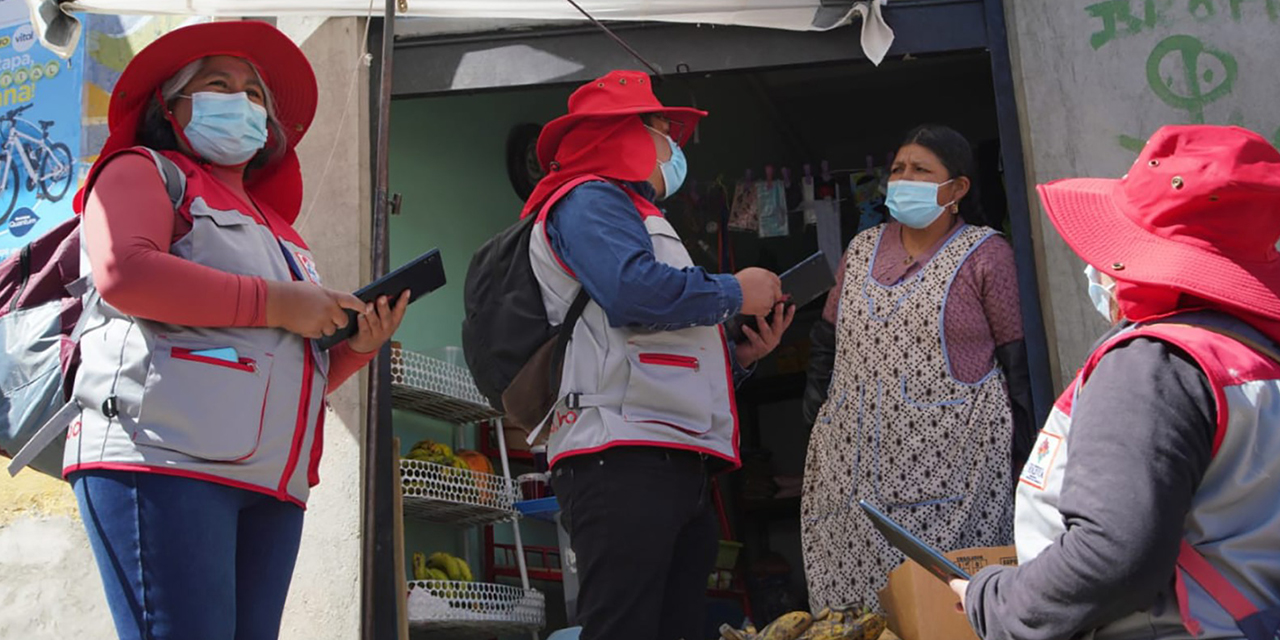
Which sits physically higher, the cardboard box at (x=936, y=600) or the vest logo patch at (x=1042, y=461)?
the vest logo patch at (x=1042, y=461)

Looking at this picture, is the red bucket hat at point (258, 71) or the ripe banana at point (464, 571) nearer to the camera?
the red bucket hat at point (258, 71)

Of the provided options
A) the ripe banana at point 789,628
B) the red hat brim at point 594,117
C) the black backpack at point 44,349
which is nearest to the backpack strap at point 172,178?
the black backpack at point 44,349

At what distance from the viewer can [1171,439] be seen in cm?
188

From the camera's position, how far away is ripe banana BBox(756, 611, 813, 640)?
417 centimetres

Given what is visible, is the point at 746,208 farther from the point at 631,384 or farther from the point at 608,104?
the point at 631,384

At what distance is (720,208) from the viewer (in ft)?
22.1

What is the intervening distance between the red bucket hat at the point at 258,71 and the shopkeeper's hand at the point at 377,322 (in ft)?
1.60

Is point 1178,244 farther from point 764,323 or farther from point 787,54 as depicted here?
point 787,54

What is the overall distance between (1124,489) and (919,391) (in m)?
2.81

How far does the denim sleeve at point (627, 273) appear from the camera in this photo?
340 centimetres

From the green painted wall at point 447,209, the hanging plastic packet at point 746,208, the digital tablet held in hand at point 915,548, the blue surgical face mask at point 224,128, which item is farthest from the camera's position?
the hanging plastic packet at point 746,208

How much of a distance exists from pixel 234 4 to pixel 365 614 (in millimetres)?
2369

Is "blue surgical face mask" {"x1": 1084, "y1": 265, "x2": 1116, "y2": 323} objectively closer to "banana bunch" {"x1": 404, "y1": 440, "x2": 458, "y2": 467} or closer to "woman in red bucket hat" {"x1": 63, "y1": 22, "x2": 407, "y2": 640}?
"woman in red bucket hat" {"x1": 63, "y1": 22, "x2": 407, "y2": 640}

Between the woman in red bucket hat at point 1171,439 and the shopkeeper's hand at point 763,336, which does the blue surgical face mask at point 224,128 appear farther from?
the woman in red bucket hat at point 1171,439
